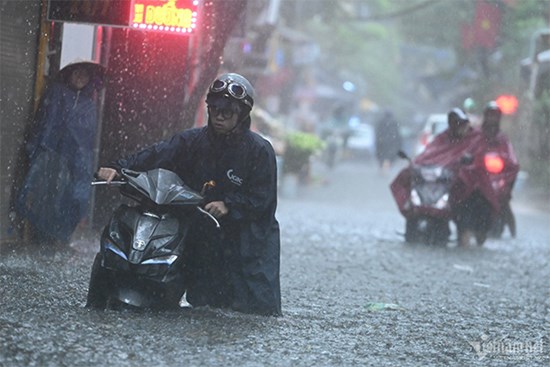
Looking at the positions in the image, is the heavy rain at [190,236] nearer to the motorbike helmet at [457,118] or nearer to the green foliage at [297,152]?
the motorbike helmet at [457,118]

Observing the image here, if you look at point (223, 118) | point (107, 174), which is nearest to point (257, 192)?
point (223, 118)

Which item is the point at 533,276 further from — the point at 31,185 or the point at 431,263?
Result: the point at 31,185

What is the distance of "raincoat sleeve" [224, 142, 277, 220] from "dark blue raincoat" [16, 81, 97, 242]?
11.2 feet

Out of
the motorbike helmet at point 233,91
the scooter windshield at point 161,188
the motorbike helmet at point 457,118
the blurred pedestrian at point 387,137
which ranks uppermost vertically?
the motorbike helmet at point 233,91

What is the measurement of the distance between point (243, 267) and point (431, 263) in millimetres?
6079

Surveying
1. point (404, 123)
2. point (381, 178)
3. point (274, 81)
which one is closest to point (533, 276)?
point (381, 178)

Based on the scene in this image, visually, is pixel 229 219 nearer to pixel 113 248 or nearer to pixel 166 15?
pixel 113 248

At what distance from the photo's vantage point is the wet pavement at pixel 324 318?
626 centimetres

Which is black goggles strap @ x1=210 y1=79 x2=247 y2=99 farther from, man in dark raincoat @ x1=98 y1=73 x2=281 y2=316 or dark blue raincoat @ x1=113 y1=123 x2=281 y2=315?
dark blue raincoat @ x1=113 y1=123 x2=281 y2=315

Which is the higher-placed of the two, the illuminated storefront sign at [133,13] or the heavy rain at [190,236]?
the illuminated storefront sign at [133,13]

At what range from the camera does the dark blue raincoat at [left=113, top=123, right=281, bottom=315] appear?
737 cm

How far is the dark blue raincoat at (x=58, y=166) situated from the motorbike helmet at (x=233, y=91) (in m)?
3.39

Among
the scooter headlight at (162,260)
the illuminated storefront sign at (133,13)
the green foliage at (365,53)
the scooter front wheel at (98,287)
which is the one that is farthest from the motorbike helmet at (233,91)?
the green foliage at (365,53)

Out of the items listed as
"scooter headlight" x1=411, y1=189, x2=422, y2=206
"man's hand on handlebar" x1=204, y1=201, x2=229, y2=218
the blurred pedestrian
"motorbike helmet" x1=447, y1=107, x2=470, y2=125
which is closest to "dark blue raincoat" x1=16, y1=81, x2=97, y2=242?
"man's hand on handlebar" x1=204, y1=201, x2=229, y2=218
